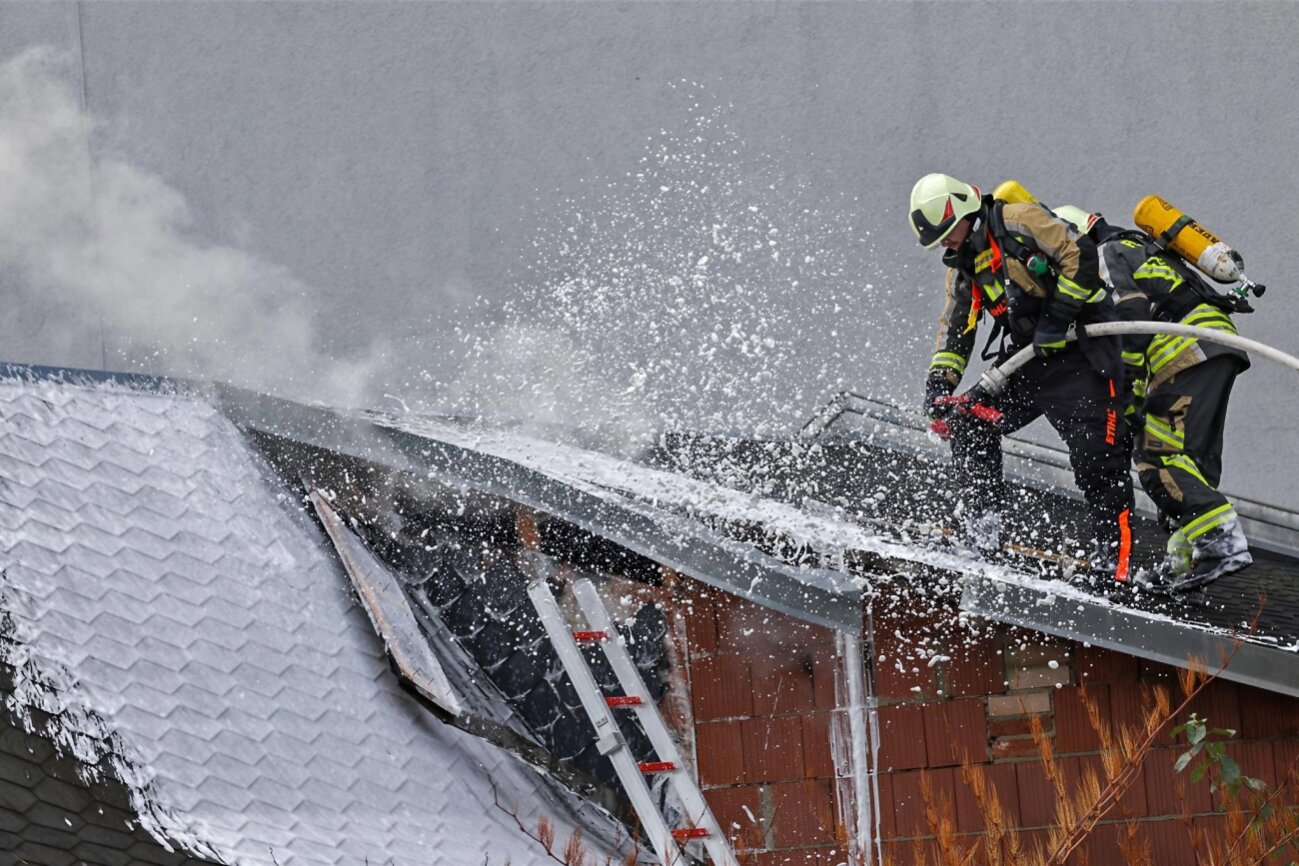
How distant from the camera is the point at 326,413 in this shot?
4906mm

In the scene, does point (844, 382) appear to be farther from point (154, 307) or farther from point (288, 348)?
point (154, 307)

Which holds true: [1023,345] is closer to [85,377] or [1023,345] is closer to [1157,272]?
[1157,272]

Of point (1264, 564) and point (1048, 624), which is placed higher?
point (1264, 564)

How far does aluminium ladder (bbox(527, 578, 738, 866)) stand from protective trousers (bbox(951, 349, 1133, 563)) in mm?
1812

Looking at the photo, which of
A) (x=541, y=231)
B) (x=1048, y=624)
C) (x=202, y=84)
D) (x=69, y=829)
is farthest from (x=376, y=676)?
(x=202, y=84)

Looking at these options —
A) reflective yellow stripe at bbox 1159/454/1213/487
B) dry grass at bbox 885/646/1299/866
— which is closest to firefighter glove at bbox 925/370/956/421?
reflective yellow stripe at bbox 1159/454/1213/487

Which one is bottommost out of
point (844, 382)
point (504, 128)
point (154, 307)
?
point (844, 382)

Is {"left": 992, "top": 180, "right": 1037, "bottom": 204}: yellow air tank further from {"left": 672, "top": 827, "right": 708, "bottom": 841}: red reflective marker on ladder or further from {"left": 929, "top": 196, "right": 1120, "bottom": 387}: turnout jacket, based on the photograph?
{"left": 672, "top": 827, "right": 708, "bottom": 841}: red reflective marker on ladder

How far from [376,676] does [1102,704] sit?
213 centimetres

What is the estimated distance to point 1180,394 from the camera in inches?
216

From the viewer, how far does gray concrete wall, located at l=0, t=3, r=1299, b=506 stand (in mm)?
11109

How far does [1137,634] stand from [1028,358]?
5.23 feet

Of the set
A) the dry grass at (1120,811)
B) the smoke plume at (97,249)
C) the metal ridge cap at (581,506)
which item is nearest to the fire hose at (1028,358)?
the dry grass at (1120,811)

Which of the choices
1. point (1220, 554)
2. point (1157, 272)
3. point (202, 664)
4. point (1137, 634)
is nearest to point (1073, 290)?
point (1157, 272)
